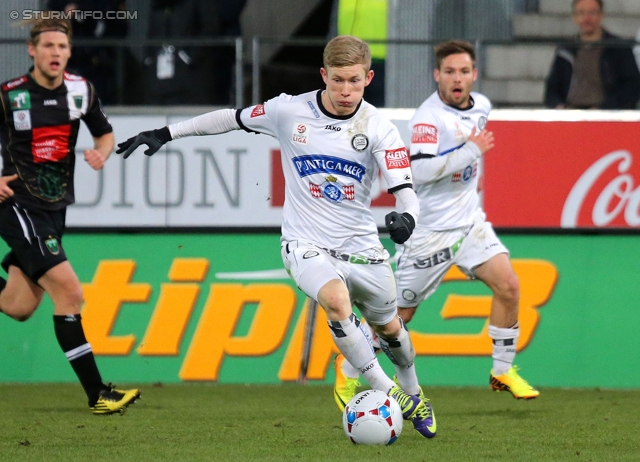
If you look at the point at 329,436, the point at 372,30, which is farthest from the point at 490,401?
the point at 372,30

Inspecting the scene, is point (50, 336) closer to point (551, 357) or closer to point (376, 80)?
point (376, 80)

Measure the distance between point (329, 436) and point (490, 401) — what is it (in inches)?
108

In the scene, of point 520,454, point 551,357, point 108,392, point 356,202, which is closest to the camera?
point 520,454

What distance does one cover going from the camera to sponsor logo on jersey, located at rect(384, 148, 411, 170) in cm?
643

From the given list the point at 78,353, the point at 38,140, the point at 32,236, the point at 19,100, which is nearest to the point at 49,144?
the point at 38,140

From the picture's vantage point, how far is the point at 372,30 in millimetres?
10992

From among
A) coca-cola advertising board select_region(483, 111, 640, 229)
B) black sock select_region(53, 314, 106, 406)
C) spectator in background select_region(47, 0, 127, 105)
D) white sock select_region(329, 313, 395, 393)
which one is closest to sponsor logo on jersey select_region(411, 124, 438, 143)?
white sock select_region(329, 313, 395, 393)

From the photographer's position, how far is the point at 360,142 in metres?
6.52

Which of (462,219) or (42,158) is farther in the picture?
(462,219)

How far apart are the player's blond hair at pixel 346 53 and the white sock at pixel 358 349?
1321 mm

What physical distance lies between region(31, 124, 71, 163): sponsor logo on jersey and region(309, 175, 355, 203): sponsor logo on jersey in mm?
2170

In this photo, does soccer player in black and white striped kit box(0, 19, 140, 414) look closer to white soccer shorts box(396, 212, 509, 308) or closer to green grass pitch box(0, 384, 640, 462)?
green grass pitch box(0, 384, 640, 462)

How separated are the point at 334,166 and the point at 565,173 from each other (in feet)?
14.7

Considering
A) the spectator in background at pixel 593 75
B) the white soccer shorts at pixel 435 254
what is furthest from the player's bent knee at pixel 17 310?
the spectator in background at pixel 593 75
